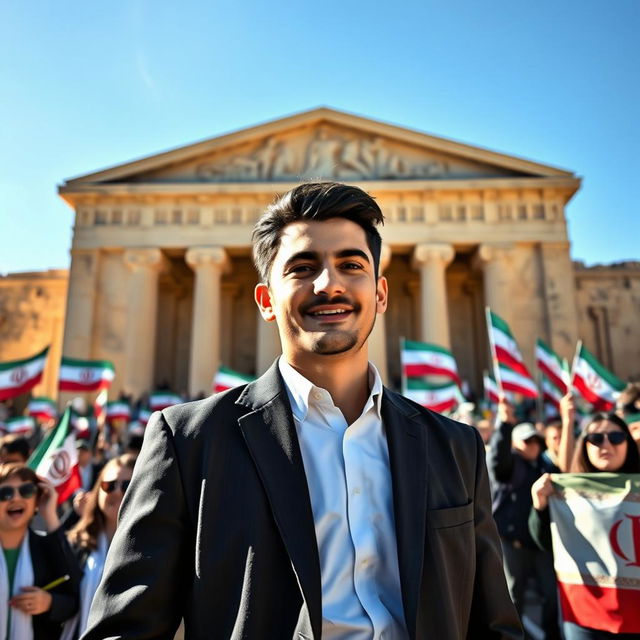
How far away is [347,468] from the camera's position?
81.0 inches

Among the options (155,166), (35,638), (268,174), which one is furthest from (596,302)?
(35,638)

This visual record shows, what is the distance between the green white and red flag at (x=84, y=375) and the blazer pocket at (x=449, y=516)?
40.7 ft

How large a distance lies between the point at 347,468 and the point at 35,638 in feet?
11.1

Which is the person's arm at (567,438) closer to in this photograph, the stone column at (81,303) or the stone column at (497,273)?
the stone column at (497,273)

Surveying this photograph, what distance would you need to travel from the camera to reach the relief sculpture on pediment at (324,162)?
94.0 feet

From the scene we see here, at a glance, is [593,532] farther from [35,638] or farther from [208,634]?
[35,638]

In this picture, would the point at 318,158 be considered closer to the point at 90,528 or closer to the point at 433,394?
the point at 433,394

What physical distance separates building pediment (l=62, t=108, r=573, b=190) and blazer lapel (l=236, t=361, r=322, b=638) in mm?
26889

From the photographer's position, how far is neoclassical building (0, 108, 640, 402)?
26.6m

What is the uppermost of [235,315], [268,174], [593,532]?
[268,174]

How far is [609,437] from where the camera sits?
180 inches

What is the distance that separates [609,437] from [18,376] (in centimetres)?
1132

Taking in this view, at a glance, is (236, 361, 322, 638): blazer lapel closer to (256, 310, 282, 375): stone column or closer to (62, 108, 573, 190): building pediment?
(256, 310, 282, 375): stone column

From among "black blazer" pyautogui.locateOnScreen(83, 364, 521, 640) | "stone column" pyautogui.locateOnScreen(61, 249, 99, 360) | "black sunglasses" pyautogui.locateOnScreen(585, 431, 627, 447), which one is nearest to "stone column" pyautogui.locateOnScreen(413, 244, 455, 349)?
"stone column" pyautogui.locateOnScreen(61, 249, 99, 360)
